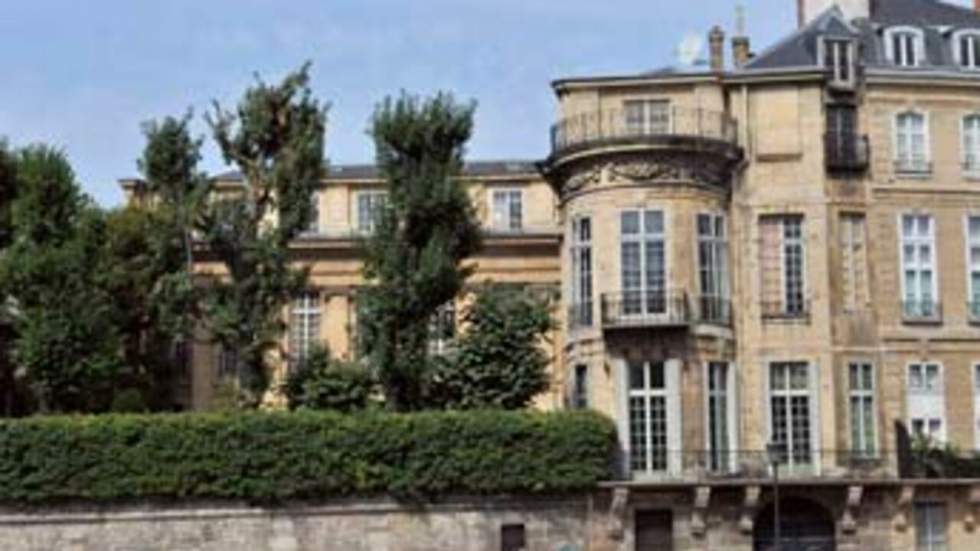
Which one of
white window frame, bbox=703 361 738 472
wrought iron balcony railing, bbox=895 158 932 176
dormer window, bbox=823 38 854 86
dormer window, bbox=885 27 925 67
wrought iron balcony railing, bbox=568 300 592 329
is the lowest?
white window frame, bbox=703 361 738 472

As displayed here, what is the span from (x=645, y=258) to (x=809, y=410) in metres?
5.74

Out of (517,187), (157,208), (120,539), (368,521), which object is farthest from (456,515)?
(517,187)

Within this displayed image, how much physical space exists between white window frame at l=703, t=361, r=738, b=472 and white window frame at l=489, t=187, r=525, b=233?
13.6m

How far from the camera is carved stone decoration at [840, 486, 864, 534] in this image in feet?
128

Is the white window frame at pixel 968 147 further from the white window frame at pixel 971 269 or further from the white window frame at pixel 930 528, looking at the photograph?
the white window frame at pixel 930 528

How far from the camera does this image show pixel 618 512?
38.4 m

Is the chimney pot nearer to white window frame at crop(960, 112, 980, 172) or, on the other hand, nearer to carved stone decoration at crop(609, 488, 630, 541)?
white window frame at crop(960, 112, 980, 172)

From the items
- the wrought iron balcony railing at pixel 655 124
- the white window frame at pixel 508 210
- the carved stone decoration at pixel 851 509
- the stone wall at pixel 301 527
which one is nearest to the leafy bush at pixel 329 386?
the stone wall at pixel 301 527

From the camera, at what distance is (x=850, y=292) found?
42031 mm

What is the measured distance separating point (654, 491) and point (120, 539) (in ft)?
41.0

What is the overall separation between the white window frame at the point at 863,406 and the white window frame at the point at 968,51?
9.05m

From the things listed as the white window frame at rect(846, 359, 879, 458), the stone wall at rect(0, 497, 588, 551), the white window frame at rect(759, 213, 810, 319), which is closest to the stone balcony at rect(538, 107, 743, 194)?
the white window frame at rect(759, 213, 810, 319)

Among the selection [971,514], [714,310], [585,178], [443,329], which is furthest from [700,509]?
[585,178]

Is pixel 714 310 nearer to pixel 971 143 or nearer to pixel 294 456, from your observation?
pixel 971 143
